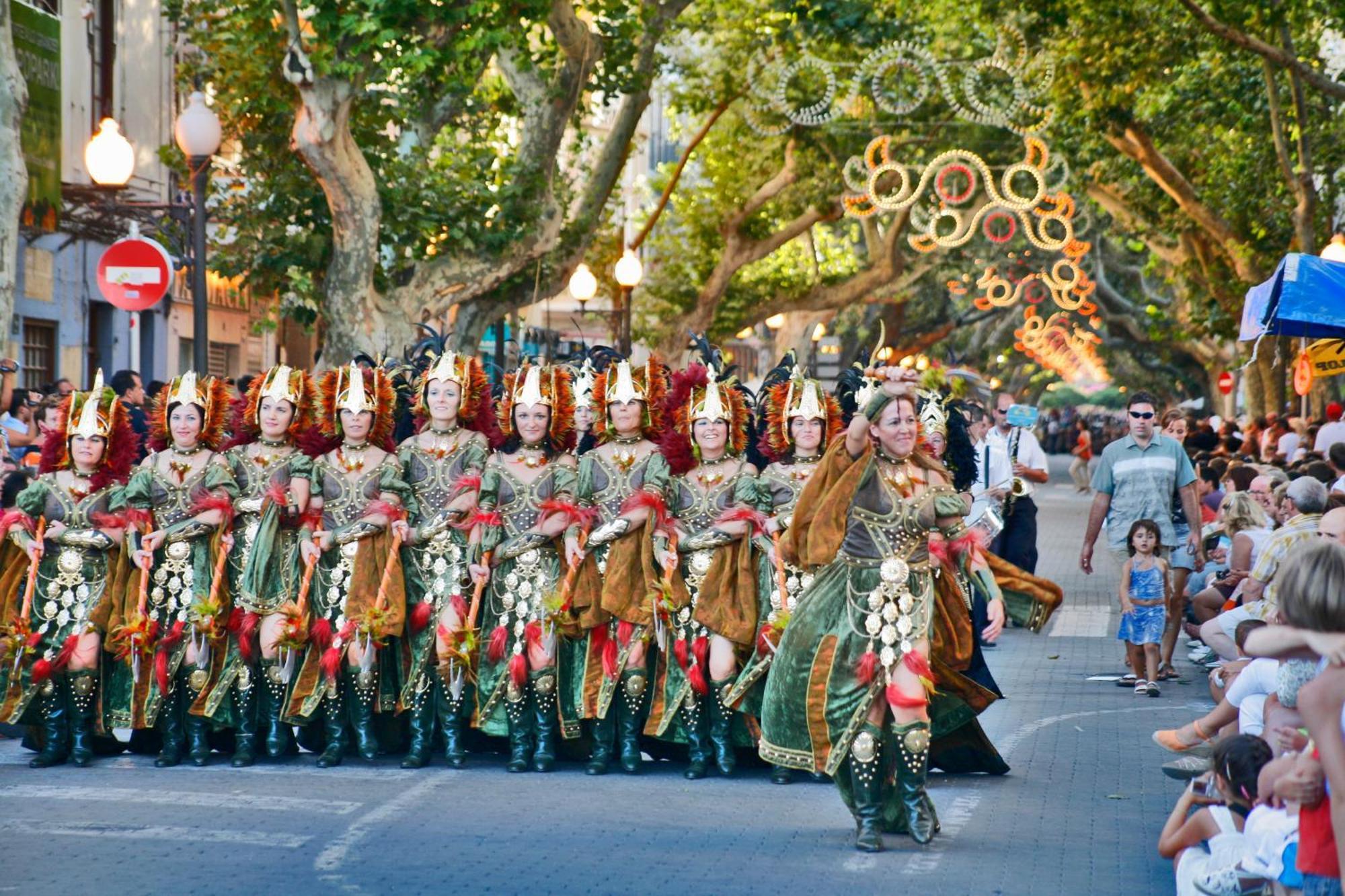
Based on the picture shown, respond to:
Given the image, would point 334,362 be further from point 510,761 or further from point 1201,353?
point 1201,353

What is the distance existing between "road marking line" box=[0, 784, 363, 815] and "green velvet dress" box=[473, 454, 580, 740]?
130cm

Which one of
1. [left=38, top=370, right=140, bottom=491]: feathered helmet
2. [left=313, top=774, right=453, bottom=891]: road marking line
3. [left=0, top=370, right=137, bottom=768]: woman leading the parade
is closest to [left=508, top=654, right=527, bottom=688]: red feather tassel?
[left=313, top=774, right=453, bottom=891]: road marking line

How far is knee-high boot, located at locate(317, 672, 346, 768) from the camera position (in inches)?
389

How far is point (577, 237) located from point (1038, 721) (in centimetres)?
1267

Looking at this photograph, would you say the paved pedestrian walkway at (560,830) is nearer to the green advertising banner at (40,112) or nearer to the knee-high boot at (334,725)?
the knee-high boot at (334,725)

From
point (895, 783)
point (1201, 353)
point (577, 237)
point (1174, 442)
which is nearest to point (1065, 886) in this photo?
point (895, 783)

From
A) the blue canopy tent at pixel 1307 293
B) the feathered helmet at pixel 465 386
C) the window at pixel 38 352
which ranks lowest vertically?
the feathered helmet at pixel 465 386

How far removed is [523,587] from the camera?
994 centimetres

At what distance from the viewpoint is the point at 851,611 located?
8016 mm

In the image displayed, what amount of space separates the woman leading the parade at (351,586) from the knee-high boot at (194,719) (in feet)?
1.56

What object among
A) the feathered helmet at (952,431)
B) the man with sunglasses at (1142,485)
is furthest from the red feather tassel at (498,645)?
the man with sunglasses at (1142,485)

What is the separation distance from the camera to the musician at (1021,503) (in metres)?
16.2

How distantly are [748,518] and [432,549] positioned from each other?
163cm

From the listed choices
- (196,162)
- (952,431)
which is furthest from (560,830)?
(196,162)
